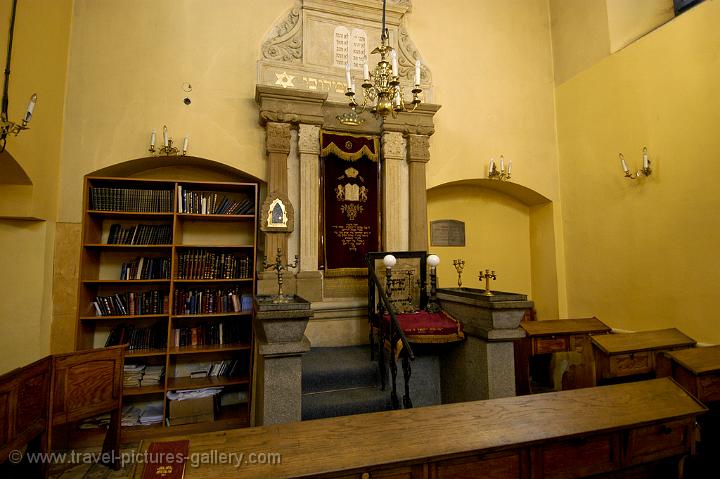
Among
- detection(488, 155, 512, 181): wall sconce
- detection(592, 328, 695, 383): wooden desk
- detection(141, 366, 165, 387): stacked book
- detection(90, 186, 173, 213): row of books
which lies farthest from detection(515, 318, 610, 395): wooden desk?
detection(90, 186, 173, 213): row of books

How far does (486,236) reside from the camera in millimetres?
6066

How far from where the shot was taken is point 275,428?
71.4 inches

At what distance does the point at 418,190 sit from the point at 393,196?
367mm

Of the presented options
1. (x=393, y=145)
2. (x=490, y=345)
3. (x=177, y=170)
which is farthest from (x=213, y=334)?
(x=393, y=145)

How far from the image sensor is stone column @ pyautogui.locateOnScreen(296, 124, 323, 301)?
14.4ft

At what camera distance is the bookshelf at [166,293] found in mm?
4000

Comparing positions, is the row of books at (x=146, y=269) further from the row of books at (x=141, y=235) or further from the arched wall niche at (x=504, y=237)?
the arched wall niche at (x=504, y=237)

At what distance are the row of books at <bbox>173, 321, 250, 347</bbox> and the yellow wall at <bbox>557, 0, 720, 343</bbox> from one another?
4752 mm

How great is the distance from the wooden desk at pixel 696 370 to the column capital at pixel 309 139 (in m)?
4.07

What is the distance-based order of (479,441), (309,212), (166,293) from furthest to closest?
(309,212), (166,293), (479,441)

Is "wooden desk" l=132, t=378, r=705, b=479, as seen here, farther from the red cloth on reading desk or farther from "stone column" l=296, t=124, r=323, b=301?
"stone column" l=296, t=124, r=323, b=301

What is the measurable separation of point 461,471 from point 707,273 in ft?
12.8

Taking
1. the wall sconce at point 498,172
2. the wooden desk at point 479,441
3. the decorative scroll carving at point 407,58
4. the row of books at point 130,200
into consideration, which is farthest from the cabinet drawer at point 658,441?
the decorative scroll carving at point 407,58

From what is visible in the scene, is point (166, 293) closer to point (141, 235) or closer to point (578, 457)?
point (141, 235)
